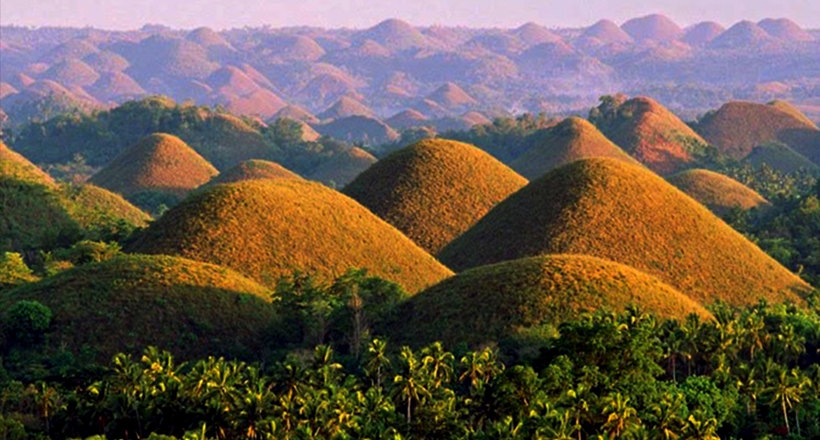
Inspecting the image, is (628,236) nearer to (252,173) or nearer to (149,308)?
(149,308)

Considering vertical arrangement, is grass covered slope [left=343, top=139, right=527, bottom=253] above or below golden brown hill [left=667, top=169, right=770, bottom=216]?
above

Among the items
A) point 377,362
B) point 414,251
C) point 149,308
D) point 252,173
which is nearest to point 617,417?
point 377,362

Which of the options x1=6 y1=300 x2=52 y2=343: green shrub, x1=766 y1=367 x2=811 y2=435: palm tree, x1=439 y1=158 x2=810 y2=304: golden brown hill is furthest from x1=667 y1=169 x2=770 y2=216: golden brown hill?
x1=6 y1=300 x2=52 y2=343: green shrub

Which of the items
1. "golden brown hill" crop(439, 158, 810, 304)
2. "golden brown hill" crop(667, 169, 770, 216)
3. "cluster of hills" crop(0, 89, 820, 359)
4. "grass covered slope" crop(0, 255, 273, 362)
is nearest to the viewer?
"grass covered slope" crop(0, 255, 273, 362)

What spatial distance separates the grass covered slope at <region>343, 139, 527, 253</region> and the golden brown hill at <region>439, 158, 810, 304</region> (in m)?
8.89

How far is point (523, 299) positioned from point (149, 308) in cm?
3001

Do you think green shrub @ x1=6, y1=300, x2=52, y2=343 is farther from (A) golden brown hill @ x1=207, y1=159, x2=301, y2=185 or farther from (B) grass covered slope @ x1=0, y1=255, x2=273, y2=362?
(A) golden brown hill @ x1=207, y1=159, x2=301, y2=185

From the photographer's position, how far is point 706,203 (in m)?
173

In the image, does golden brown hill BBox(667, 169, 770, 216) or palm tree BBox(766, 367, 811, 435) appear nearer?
palm tree BBox(766, 367, 811, 435)

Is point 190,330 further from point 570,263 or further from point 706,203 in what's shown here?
point 706,203

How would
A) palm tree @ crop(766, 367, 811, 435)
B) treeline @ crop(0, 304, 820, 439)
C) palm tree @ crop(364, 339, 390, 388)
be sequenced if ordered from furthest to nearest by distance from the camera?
palm tree @ crop(364, 339, 390, 388) < palm tree @ crop(766, 367, 811, 435) < treeline @ crop(0, 304, 820, 439)

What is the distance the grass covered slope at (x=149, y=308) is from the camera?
275 ft

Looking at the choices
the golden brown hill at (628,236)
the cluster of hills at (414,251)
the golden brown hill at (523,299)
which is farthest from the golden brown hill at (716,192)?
the golden brown hill at (523,299)

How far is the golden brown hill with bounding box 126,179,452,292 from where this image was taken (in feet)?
344
